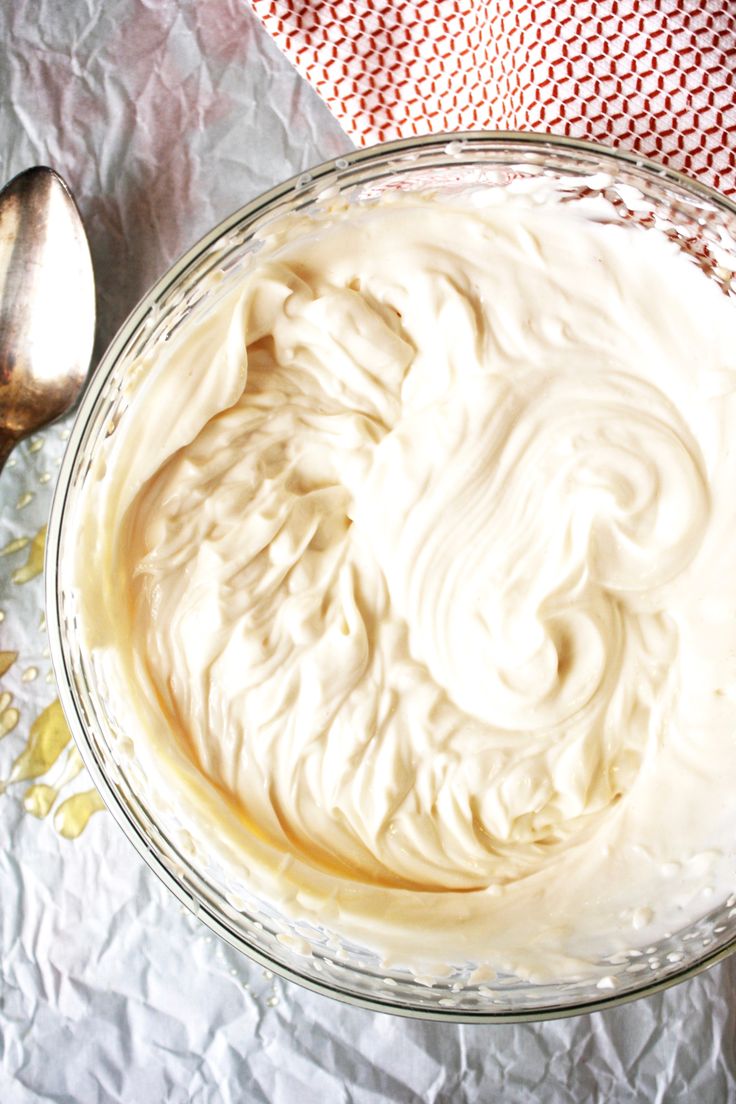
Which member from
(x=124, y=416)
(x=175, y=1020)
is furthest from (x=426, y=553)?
(x=175, y=1020)

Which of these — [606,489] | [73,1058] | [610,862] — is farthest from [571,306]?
[73,1058]

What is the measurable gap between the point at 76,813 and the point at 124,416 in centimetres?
54

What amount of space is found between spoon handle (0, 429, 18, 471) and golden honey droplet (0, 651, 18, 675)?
0.81 ft

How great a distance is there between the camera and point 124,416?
123cm

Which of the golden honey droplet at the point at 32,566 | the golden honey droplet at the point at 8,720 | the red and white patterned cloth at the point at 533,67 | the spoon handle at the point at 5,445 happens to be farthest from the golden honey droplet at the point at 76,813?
the red and white patterned cloth at the point at 533,67

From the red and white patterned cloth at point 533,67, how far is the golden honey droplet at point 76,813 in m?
0.94

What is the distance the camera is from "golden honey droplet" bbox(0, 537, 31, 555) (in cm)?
141

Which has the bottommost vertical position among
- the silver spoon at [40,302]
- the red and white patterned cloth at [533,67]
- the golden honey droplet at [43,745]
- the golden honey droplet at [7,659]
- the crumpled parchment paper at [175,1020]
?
the crumpled parchment paper at [175,1020]

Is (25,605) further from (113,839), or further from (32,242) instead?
(32,242)

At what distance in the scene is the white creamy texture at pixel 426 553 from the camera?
1.23m

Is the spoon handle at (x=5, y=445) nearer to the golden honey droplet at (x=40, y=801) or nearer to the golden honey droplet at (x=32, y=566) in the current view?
the golden honey droplet at (x=32, y=566)

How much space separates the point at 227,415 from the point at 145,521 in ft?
0.52

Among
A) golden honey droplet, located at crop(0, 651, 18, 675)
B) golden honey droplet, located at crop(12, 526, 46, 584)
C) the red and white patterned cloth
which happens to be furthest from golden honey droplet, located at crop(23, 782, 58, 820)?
the red and white patterned cloth

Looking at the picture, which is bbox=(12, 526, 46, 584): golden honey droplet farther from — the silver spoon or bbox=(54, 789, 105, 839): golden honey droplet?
bbox=(54, 789, 105, 839): golden honey droplet
